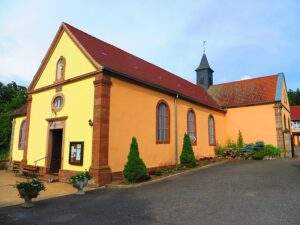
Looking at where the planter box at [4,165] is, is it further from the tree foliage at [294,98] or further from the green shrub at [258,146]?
the tree foliage at [294,98]

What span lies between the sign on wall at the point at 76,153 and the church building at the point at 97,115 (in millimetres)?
Answer: 51

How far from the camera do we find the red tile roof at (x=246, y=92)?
2737 cm

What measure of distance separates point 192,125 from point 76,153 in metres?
10.1

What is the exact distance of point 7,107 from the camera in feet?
126

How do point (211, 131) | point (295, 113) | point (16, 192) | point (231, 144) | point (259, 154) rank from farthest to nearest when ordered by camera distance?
1. point (295, 113)
2. point (231, 144)
3. point (211, 131)
4. point (259, 154)
5. point (16, 192)

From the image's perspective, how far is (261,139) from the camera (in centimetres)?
2644

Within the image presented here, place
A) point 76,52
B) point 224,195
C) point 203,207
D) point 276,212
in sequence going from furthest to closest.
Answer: point 76,52
point 224,195
point 203,207
point 276,212

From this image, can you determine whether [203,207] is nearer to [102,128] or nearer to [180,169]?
[102,128]

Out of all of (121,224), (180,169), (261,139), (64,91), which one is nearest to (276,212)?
(121,224)

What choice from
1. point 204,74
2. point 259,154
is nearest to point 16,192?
point 259,154

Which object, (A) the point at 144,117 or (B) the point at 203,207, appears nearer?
(B) the point at 203,207

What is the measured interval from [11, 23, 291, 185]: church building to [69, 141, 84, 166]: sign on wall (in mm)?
51

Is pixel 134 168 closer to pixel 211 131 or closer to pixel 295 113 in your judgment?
pixel 211 131

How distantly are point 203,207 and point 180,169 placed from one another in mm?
8879
